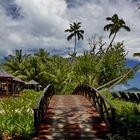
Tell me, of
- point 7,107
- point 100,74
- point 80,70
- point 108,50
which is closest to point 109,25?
point 108,50

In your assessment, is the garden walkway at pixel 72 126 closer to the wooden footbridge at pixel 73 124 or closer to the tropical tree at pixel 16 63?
the wooden footbridge at pixel 73 124

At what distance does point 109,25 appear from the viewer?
7069 cm

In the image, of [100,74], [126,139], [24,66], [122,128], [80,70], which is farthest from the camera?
[24,66]

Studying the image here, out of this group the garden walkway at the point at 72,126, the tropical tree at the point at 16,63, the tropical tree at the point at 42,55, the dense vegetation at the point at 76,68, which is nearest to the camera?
the garden walkway at the point at 72,126

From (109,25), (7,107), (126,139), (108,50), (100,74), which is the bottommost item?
(126,139)

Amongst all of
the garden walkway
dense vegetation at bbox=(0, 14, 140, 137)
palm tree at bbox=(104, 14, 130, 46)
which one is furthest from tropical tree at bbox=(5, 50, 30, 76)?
the garden walkway

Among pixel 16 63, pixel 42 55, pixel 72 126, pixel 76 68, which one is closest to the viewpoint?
pixel 72 126

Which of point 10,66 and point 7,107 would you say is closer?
point 7,107

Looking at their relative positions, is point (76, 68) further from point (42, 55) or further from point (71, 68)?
point (42, 55)

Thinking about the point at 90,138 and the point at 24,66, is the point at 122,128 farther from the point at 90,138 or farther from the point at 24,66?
the point at 24,66

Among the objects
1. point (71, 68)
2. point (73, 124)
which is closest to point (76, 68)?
point (71, 68)

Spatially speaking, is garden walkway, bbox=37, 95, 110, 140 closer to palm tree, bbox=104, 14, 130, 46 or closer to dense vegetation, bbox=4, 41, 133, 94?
dense vegetation, bbox=4, 41, 133, 94

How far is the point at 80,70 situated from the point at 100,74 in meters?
6.46

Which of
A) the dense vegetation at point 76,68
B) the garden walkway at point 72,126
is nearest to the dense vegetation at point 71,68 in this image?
the dense vegetation at point 76,68
